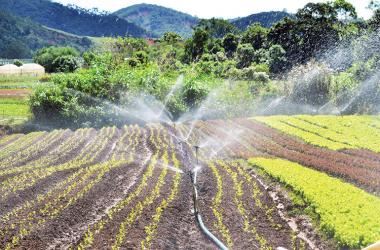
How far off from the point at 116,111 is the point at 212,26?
266ft

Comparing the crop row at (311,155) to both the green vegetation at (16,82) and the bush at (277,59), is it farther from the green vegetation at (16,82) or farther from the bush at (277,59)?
the green vegetation at (16,82)

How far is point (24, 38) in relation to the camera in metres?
145

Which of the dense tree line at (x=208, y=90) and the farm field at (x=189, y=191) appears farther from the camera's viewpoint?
the dense tree line at (x=208, y=90)

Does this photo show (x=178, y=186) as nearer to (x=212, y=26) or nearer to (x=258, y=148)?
(x=258, y=148)

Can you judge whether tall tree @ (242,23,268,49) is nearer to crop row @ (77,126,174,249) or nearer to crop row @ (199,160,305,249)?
crop row @ (199,160,305,249)

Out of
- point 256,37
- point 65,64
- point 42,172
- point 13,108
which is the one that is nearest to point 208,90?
point 13,108

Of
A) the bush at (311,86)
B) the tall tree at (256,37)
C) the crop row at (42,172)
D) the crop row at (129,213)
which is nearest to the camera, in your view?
the crop row at (129,213)

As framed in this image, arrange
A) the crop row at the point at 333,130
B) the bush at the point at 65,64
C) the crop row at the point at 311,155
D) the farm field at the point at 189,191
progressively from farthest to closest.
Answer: the bush at the point at 65,64
the crop row at the point at 333,130
the crop row at the point at 311,155
the farm field at the point at 189,191

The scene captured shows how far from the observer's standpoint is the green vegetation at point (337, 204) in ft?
30.4

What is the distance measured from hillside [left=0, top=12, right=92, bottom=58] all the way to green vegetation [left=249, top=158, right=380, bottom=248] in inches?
4715

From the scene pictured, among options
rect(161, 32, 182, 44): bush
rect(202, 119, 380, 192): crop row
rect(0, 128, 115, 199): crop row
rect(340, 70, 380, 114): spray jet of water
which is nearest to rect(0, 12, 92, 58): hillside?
rect(161, 32, 182, 44): bush

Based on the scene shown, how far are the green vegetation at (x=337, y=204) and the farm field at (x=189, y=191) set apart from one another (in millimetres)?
28

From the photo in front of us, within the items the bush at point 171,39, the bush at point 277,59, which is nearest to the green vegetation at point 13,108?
the bush at point 277,59

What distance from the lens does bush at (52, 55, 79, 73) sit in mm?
72056
